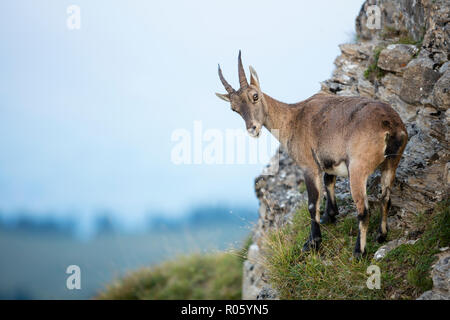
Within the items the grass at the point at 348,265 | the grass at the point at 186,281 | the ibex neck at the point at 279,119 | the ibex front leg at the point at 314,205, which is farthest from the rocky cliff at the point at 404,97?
the grass at the point at 186,281

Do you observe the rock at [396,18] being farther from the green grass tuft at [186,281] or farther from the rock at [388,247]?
the green grass tuft at [186,281]

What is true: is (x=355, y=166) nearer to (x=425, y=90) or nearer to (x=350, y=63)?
(x=425, y=90)

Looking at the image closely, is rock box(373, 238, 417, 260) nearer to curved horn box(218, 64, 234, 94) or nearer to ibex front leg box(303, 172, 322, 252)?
ibex front leg box(303, 172, 322, 252)

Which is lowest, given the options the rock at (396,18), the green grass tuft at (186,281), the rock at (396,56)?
the green grass tuft at (186,281)

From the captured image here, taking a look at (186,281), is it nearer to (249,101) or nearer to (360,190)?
(249,101)

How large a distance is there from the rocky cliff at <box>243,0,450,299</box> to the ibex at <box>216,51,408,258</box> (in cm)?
96

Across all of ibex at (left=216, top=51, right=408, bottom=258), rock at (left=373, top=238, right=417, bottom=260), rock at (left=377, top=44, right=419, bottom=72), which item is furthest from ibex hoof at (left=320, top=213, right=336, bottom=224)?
rock at (left=377, top=44, right=419, bottom=72)

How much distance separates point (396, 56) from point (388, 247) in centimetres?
542

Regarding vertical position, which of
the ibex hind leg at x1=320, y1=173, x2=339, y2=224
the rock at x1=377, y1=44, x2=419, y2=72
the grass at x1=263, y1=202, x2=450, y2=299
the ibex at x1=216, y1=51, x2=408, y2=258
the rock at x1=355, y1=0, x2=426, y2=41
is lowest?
the grass at x1=263, y1=202, x2=450, y2=299

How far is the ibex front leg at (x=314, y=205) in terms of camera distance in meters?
9.27

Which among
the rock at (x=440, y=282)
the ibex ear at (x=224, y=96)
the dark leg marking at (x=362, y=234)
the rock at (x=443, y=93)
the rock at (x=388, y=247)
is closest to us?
the rock at (x=440, y=282)

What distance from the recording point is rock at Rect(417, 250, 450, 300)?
7002mm

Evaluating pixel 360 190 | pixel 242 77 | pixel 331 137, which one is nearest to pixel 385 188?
pixel 360 190

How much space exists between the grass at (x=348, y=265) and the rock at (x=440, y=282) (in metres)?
0.19
